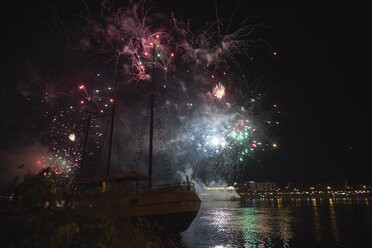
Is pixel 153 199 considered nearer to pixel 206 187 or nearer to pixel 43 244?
pixel 43 244

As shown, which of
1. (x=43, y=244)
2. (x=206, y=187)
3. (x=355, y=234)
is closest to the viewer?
(x=43, y=244)

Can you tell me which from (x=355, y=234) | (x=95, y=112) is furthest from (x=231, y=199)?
(x=355, y=234)

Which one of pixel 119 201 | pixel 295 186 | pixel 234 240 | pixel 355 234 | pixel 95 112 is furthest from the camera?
pixel 295 186

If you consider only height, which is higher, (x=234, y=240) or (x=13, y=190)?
(x=13, y=190)

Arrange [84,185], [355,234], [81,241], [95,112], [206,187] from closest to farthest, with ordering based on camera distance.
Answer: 1. [81,241]
2. [355,234]
3. [84,185]
4. [95,112]
5. [206,187]

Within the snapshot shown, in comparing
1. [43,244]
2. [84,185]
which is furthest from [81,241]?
[84,185]

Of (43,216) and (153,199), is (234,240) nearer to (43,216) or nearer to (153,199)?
(153,199)

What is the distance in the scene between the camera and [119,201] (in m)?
9.69

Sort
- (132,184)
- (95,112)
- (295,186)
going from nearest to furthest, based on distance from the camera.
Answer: (132,184) → (95,112) → (295,186)

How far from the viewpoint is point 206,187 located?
134m

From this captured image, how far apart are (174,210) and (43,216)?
50.1ft

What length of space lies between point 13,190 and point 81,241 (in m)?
1.49

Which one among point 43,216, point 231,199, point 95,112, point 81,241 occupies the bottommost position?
point 231,199

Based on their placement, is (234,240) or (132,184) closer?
(234,240)
